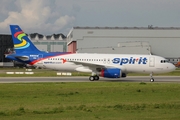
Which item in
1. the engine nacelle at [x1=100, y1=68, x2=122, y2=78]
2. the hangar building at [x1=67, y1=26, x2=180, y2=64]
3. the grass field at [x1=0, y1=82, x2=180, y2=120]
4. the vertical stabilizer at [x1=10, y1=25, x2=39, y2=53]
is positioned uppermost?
the hangar building at [x1=67, y1=26, x2=180, y2=64]

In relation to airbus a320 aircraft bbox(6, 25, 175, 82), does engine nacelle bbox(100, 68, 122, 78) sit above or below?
below

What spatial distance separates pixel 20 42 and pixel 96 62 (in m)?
10.1

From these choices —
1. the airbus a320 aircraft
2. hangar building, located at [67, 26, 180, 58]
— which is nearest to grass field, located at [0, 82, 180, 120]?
the airbus a320 aircraft

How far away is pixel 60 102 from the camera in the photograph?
66.9 ft

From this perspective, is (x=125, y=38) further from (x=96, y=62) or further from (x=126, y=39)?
Result: (x=96, y=62)

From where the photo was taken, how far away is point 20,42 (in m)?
46.7

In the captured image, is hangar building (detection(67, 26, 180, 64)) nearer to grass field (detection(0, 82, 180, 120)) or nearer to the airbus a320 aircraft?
the airbus a320 aircraft

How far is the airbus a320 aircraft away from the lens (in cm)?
4243

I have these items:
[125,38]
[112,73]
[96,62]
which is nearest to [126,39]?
[125,38]

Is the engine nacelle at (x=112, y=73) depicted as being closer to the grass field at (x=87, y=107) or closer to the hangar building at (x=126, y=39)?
the grass field at (x=87, y=107)

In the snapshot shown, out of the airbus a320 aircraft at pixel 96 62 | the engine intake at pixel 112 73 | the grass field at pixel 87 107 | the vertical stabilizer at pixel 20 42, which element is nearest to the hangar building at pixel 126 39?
the vertical stabilizer at pixel 20 42

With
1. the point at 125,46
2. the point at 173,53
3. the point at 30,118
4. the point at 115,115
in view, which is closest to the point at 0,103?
the point at 30,118

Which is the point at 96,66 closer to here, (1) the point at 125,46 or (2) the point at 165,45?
(1) the point at 125,46

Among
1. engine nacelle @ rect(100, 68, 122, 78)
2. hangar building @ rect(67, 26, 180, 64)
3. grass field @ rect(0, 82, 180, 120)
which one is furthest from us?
hangar building @ rect(67, 26, 180, 64)
